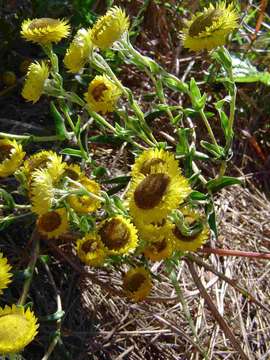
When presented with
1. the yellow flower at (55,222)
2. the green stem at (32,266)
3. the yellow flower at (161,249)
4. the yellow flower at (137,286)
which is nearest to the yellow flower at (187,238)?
the yellow flower at (161,249)

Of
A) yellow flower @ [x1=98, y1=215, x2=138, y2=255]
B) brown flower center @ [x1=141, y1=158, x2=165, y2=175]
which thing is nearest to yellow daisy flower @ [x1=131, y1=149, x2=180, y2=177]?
brown flower center @ [x1=141, y1=158, x2=165, y2=175]

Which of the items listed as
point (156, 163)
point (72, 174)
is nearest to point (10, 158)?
point (72, 174)

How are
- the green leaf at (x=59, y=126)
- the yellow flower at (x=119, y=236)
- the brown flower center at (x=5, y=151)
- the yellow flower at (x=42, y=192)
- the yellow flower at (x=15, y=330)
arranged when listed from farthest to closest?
the green leaf at (x=59, y=126) → the brown flower center at (x=5, y=151) → the yellow flower at (x=119, y=236) → the yellow flower at (x=42, y=192) → the yellow flower at (x=15, y=330)

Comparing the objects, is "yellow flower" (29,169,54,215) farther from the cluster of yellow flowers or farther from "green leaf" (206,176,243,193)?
"green leaf" (206,176,243,193)

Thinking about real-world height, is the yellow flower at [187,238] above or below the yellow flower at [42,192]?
below

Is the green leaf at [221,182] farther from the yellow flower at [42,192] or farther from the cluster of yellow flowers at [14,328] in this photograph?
the cluster of yellow flowers at [14,328]

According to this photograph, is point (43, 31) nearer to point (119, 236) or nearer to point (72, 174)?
point (72, 174)

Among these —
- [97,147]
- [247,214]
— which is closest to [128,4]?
[97,147]
